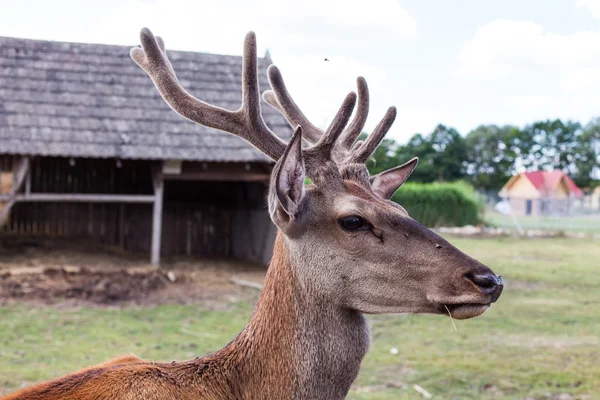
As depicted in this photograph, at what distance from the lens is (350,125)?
3471 mm

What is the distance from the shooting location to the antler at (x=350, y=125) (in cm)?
316

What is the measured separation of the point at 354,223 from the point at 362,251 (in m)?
0.12

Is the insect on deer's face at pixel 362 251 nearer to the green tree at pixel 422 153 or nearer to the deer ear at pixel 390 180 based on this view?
the deer ear at pixel 390 180

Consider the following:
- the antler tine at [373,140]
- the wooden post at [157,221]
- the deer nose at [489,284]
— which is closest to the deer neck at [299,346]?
the deer nose at [489,284]

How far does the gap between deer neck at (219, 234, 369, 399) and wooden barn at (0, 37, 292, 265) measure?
911cm

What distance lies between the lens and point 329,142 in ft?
9.43

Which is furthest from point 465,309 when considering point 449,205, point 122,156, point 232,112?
point 449,205

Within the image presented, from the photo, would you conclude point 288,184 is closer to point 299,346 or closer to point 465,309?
point 299,346

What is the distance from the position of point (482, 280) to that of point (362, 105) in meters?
1.44

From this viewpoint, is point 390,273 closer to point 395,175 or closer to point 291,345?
point 291,345

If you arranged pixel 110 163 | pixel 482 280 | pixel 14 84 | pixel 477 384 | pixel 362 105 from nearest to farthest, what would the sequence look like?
pixel 482 280
pixel 362 105
pixel 477 384
pixel 14 84
pixel 110 163

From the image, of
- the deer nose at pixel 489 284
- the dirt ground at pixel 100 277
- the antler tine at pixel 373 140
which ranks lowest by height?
the dirt ground at pixel 100 277

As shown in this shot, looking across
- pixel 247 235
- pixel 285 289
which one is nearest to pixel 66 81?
pixel 247 235

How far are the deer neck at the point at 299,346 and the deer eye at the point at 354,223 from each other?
A: 28 centimetres
